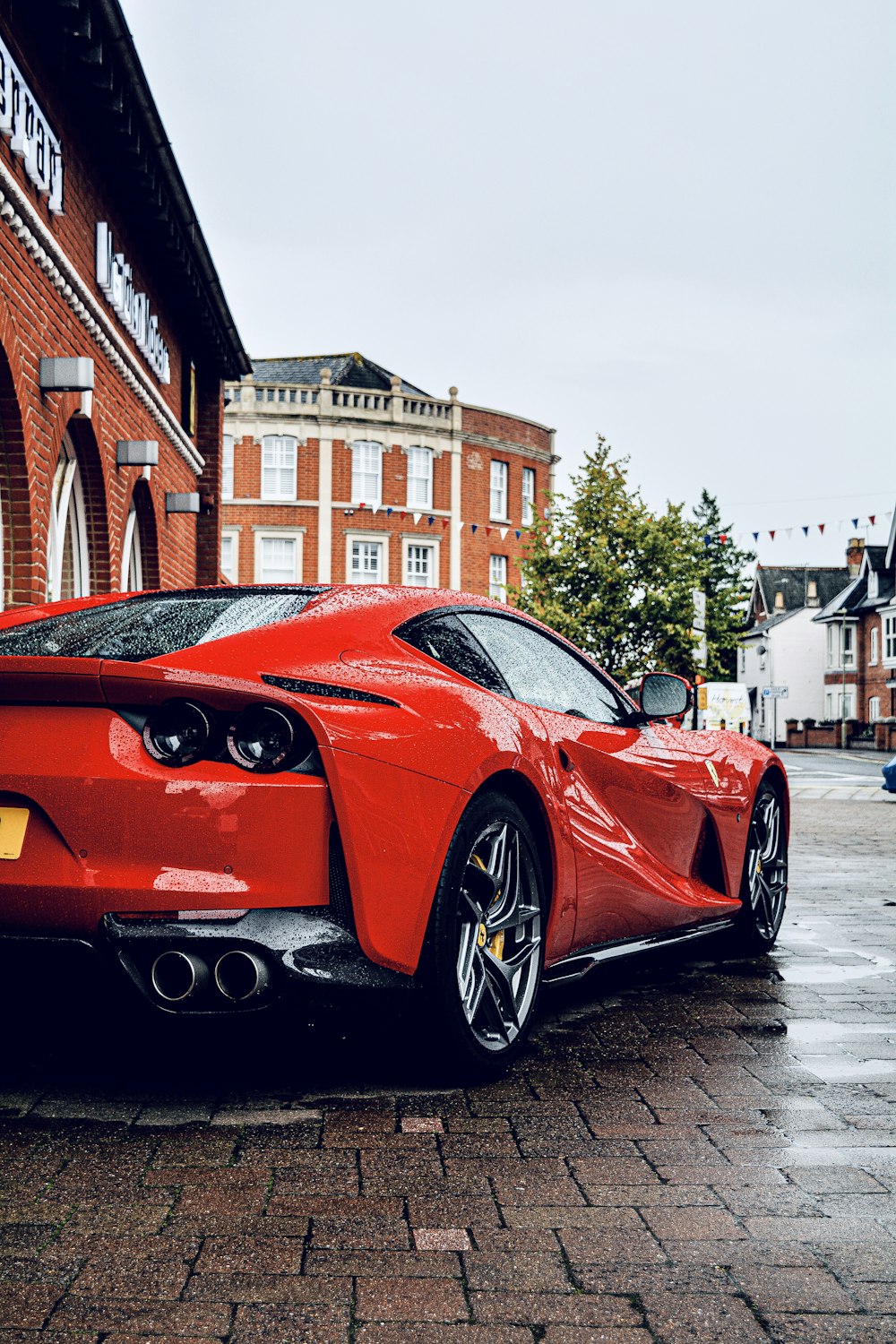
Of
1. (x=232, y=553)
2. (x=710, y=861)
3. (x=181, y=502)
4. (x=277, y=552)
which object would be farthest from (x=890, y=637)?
(x=710, y=861)

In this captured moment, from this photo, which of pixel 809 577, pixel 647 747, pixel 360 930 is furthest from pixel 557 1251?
pixel 809 577

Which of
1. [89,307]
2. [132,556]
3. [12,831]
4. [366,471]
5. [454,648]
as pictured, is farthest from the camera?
[366,471]

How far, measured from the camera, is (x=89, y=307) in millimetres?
10914

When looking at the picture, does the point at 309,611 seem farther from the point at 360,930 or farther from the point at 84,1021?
the point at 84,1021

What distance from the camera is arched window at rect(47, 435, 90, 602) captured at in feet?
36.1

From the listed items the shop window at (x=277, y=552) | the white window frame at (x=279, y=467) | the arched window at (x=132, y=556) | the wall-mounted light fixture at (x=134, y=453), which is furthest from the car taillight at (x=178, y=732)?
the white window frame at (x=279, y=467)

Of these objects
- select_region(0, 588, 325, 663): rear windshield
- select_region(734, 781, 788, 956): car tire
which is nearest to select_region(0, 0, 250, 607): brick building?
select_region(0, 588, 325, 663): rear windshield

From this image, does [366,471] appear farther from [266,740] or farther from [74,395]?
[266,740]

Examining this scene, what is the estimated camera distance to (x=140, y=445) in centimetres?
1261

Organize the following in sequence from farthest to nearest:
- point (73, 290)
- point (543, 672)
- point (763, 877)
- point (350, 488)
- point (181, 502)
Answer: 1. point (350, 488)
2. point (181, 502)
3. point (73, 290)
4. point (763, 877)
5. point (543, 672)

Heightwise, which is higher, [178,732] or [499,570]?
[499,570]

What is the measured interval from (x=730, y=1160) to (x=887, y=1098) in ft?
2.68

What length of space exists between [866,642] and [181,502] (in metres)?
55.4

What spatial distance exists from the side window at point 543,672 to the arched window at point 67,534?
6.22m
